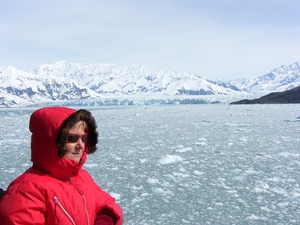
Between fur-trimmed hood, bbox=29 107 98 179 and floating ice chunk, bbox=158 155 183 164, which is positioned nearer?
fur-trimmed hood, bbox=29 107 98 179

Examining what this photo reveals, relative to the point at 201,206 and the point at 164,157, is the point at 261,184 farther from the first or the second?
the point at 164,157

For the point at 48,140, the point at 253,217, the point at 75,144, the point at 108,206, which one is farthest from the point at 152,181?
the point at 48,140

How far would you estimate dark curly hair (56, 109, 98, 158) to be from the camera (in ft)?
6.00

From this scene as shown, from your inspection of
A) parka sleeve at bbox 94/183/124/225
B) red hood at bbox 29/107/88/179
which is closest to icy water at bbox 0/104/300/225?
parka sleeve at bbox 94/183/124/225

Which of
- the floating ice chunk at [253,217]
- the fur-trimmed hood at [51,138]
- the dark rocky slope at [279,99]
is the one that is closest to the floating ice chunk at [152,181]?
the floating ice chunk at [253,217]

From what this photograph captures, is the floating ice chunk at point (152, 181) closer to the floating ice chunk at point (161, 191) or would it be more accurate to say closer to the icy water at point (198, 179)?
the icy water at point (198, 179)

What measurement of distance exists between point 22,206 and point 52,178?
0.83 ft

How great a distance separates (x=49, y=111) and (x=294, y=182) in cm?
471

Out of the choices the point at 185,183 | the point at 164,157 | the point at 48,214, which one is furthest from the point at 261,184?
the point at 48,214

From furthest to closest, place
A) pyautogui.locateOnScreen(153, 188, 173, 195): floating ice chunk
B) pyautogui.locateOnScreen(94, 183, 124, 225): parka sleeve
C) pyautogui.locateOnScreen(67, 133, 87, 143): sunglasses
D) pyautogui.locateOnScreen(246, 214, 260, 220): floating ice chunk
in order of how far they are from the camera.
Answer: pyautogui.locateOnScreen(153, 188, 173, 195): floating ice chunk, pyautogui.locateOnScreen(246, 214, 260, 220): floating ice chunk, pyautogui.locateOnScreen(94, 183, 124, 225): parka sleeve, pyautogui.locateOnScreen(67, 133, 87, 143): sunglasses

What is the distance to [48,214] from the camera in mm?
1798

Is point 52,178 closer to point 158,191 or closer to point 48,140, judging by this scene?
point 48,140

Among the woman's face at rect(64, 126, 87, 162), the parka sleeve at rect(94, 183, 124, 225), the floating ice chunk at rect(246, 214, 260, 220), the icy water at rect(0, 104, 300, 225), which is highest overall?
the woman's face at rect(64, 126, 87, 162)

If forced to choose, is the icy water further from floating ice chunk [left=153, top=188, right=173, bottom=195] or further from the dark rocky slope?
the dark rocky slope
